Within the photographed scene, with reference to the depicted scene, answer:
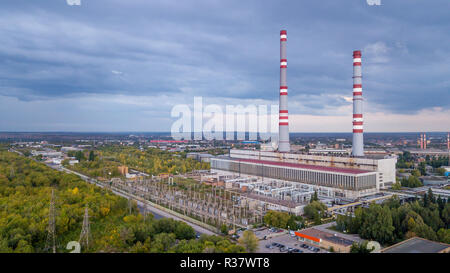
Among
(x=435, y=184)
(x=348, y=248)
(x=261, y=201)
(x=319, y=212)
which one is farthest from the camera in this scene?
(x=435, y=184)

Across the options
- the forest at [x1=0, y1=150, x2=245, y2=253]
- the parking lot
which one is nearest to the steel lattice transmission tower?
the forest at [x1=0, y1=150, x2=245, y2=253]

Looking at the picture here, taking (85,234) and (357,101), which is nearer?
(85,234)

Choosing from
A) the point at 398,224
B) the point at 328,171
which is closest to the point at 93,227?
the point at 398,224

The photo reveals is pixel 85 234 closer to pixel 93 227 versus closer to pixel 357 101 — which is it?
pixel 93 227

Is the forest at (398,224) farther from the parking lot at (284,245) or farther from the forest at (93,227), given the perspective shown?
the forest at (93,227)

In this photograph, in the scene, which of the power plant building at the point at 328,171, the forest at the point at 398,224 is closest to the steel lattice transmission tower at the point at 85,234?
the forest at the point at 398,224
